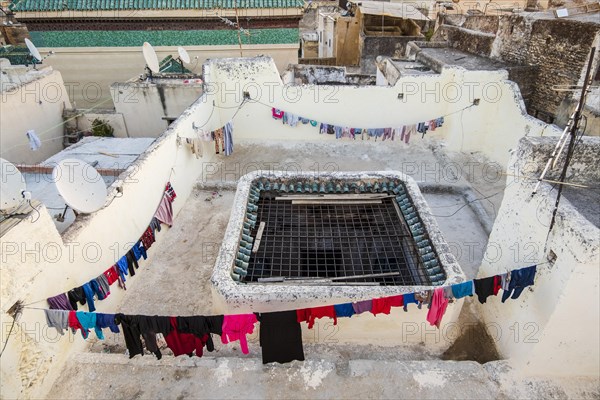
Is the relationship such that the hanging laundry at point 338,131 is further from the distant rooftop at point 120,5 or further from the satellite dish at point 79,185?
the satellite dish at point 79,185

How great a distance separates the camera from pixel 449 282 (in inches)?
257

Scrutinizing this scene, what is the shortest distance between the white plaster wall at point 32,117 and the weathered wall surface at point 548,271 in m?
14.6

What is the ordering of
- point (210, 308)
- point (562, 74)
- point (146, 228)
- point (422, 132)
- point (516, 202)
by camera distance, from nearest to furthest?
point (516, 202)
point (210, 308)
point (146, 228)
point (562, 74)
point (422, 132)

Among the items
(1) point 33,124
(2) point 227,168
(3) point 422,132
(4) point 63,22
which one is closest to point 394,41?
(3) point 422,132

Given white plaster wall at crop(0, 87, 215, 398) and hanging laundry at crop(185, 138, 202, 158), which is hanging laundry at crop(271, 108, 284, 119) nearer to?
hanging laundry at crop(185, 138, 202, 158)

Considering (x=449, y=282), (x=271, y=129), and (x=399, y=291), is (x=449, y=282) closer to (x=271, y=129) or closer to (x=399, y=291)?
(x=399, y=291)

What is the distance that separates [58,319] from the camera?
20.3 feet

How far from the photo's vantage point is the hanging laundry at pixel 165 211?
1035 cm

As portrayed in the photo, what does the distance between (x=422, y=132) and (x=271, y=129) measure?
6.04m

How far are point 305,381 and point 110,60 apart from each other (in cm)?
1828

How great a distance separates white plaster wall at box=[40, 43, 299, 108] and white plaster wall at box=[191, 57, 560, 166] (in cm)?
473

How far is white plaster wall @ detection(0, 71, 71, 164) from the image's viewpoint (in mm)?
13039

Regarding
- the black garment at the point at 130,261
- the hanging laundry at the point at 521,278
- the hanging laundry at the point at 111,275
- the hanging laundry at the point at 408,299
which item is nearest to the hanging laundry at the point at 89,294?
the hanging laundry at the point at 111,275

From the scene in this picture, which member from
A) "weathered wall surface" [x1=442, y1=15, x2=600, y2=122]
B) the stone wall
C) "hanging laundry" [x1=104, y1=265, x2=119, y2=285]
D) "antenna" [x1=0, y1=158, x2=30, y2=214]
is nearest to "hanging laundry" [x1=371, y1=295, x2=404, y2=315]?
"hanging laundry" [x1=104, y1=265, x2=119, y2=285]
